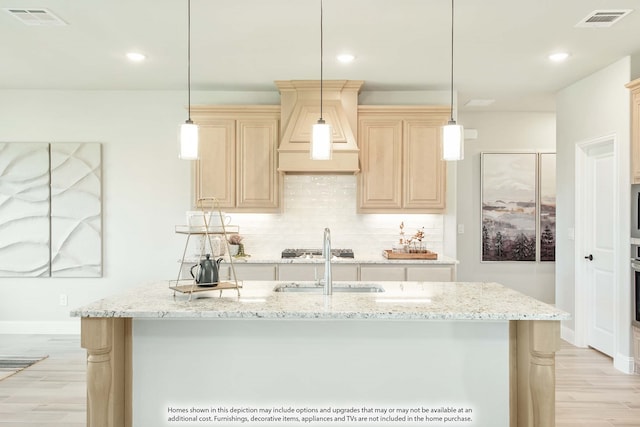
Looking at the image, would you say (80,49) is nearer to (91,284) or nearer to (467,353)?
(91,284)

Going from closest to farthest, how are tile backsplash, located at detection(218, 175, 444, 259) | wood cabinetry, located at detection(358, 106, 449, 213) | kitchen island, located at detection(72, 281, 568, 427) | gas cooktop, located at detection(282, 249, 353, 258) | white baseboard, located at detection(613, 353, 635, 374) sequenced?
kitchen island, located at detection(72, 281, 568, 427) → white baseboard, located at detection(613, 353, 635, 374) → gas cooktop, located at detection(282, 249, 353, 258) → wood cabinetry, located at detection(358, 106, 449, 213) → tile backsplash, located at detection(218, 175, 444, 259)

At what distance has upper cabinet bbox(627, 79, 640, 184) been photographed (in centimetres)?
399

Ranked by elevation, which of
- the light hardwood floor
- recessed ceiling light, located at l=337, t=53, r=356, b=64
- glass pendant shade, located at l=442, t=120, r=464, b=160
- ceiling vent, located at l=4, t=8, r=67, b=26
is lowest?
the light hardwood floor

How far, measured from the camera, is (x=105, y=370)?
2.34 metres

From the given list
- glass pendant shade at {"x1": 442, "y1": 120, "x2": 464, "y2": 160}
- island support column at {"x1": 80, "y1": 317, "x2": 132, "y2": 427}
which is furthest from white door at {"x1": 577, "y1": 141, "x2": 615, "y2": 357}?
island support column at {"x1": 80, "y1": 317, "x2": 132, "y2": 427}

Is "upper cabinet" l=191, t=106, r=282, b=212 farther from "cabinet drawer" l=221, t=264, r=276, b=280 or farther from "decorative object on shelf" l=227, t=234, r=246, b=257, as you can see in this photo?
"cabinet drawer" l=221, t=264, r=276, b=280

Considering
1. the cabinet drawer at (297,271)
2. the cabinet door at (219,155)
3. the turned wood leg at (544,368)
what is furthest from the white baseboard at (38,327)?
the turned wood leg at (544,368)

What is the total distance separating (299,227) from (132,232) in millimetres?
1801

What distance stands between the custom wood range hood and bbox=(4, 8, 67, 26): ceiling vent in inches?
78.3

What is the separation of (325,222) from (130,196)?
2.12 metres

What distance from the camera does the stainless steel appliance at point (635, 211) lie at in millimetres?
3980

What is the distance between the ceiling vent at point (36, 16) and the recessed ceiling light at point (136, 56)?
0.69 meters

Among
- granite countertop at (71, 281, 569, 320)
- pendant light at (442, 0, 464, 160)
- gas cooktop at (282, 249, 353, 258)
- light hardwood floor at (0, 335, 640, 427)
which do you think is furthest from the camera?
gas cooktop at (282, 249, 353, 258)

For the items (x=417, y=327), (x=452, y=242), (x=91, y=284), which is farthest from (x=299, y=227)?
(x=417, y=327)
